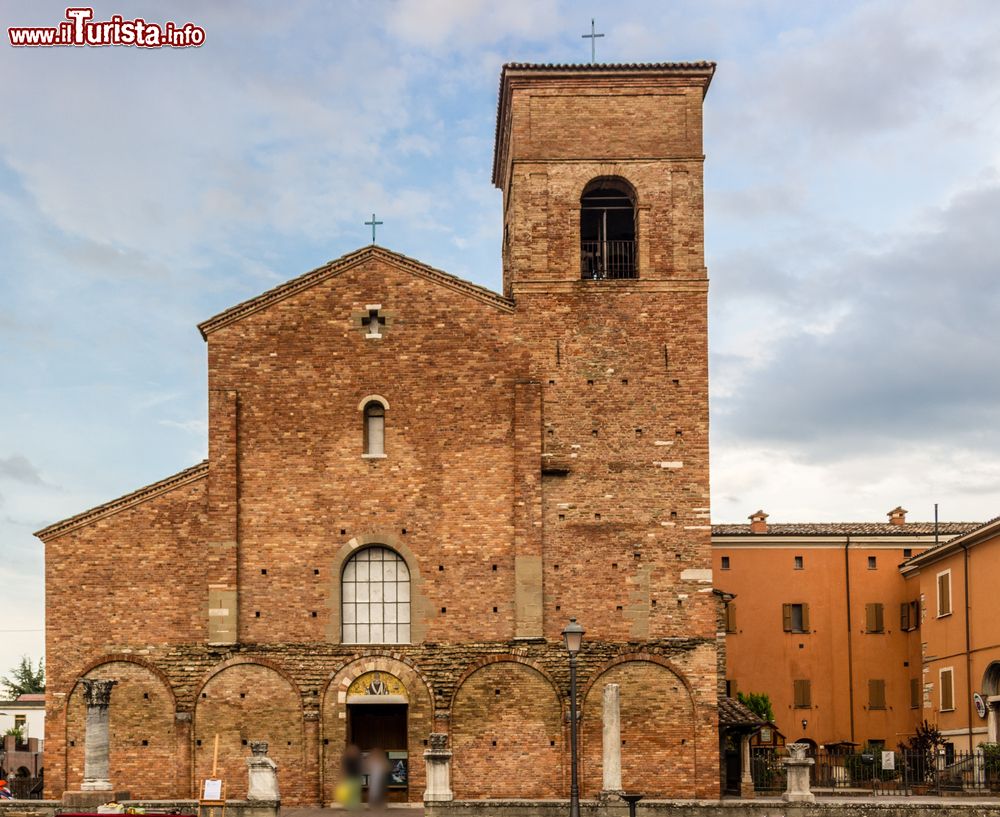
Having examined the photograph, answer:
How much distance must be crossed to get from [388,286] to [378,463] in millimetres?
3921

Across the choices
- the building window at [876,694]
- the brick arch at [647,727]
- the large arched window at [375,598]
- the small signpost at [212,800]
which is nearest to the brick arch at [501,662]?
the brick arch at [647,727]

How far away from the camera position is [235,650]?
95.5 feet

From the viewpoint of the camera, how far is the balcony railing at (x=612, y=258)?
31.3m

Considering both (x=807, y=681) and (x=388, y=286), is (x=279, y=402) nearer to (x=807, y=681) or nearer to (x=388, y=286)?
(x=388, y=286)

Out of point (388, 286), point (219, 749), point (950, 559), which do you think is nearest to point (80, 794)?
point (219, 749)

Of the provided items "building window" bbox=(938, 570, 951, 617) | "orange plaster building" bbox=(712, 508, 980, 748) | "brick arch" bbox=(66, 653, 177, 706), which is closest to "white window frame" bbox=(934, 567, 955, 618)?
"building window" bbox=(938, 570, 951, 617)

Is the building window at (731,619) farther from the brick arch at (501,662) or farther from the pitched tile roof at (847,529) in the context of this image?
the brick arch at (501,662)

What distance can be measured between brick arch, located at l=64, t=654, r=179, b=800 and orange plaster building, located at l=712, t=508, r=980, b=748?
2298 cm

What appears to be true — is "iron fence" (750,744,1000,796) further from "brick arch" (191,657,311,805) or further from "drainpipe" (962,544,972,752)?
"brick arch" (191,657,311,805)

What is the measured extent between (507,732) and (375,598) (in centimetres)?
395

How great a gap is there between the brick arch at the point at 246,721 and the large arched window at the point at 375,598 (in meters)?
→ 1.77

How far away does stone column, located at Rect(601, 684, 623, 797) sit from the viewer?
27688 millimetres

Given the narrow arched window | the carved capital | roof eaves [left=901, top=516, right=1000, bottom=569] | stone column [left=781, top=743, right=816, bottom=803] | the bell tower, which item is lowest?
stone column [left=781, top=743, right=816, bottom=803]

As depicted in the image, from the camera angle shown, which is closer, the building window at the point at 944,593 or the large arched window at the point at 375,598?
the large arched window at the point at 375,598
